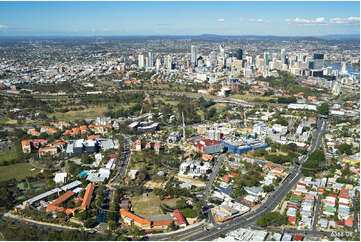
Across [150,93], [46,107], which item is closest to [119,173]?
[46,107]

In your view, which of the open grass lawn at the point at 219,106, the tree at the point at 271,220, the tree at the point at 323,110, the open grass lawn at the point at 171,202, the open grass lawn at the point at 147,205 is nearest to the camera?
the tree at the point at 271,220

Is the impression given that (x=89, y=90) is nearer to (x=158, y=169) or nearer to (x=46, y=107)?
(x=46, y=107)

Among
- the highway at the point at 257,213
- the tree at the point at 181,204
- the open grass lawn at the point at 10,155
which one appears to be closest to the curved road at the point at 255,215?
the highway at the point at 257,213

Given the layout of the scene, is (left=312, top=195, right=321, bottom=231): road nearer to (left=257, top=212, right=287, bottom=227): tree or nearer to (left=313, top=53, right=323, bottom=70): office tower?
(left=257, top=212, right=287, bottom=227): tree

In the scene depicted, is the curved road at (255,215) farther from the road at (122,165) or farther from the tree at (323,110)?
the tree at (323,110)

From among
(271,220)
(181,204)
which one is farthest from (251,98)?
(271,220)

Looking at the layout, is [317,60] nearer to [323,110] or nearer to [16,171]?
[323,110]
